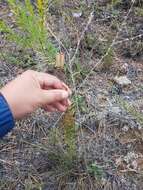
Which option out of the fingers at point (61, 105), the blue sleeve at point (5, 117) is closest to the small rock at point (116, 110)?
the fingers at point (61, 105)

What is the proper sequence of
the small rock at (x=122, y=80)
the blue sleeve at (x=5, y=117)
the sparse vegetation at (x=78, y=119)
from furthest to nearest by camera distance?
the small rock at (x=122, y=80) < the sparse vegetation at (x=78, y=119) < the blue sleeve at (x=5, y=117)

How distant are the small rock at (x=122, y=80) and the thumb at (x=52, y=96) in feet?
2.77

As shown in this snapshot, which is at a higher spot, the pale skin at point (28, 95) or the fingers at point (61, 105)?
the pale skin at point (28, 95)

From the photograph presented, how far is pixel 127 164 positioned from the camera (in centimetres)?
203

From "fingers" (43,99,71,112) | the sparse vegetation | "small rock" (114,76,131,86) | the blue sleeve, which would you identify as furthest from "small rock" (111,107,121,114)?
the blue sleeve

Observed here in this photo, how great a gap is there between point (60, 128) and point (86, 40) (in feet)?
2.35

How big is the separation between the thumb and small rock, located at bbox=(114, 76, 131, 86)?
84 cm

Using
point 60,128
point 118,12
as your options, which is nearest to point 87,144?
point 60,128

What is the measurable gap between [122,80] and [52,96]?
91cm

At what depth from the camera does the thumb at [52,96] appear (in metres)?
1.60

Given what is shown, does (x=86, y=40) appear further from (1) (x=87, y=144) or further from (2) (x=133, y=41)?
(1) (x=87, y=144)

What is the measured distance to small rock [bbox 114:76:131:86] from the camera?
2438 millimetres

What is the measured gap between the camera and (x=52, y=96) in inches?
63.4

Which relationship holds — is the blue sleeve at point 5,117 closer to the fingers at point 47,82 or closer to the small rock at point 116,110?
the fingers at point 47,82
